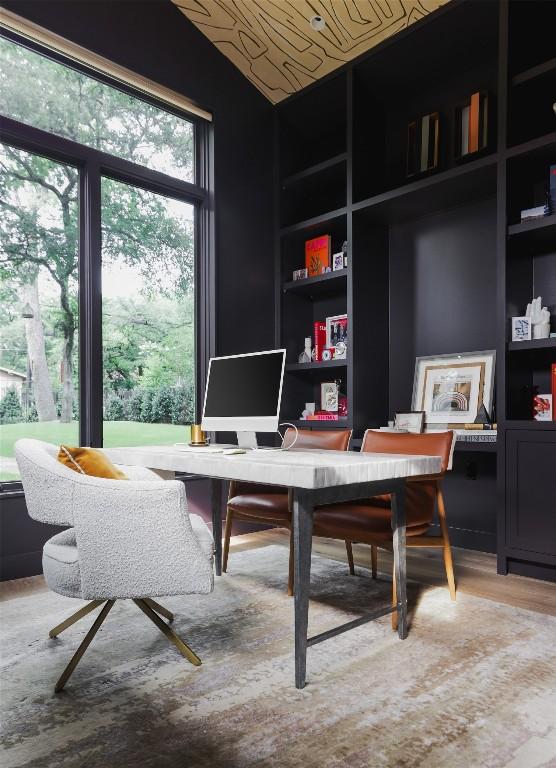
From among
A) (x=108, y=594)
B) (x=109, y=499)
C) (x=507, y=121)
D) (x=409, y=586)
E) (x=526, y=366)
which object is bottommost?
(x=409, y=586)

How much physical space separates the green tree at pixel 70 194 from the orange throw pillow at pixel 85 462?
1.63 m

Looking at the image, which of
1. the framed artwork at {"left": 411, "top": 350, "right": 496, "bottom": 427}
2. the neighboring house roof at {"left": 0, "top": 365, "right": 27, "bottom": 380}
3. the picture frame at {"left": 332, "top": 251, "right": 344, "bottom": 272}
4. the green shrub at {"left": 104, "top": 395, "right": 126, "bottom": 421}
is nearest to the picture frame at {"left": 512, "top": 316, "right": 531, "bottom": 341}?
the framed artwork at {"left": 411, "top": 350, "right": 496, "bottom": 427}

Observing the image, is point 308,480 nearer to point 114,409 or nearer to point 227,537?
point 227,537

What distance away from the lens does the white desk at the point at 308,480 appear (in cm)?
182

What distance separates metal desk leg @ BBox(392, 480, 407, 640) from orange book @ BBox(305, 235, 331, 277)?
2606mm

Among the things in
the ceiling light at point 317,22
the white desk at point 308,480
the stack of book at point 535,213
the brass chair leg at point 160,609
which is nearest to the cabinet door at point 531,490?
the white desk at point 308,480

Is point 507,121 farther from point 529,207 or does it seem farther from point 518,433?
point 518,433

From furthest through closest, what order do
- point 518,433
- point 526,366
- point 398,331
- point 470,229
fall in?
point 398,331, point 470,229, point 526,366, point 518,433

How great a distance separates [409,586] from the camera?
9.44 feet

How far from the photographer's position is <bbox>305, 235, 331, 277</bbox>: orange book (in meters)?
4.48

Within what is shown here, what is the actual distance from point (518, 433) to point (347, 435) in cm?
98

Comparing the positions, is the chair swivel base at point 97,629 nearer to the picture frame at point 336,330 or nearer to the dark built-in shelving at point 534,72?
the picture frame at point 336,330

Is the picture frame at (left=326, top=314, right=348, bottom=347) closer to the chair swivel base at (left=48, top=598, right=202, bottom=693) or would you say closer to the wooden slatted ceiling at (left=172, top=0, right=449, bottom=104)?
the wooden slatted ceiling at (left=172, top=0, right=449, bottom=104)

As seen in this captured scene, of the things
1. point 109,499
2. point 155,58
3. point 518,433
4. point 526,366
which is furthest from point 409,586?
point 155,58
